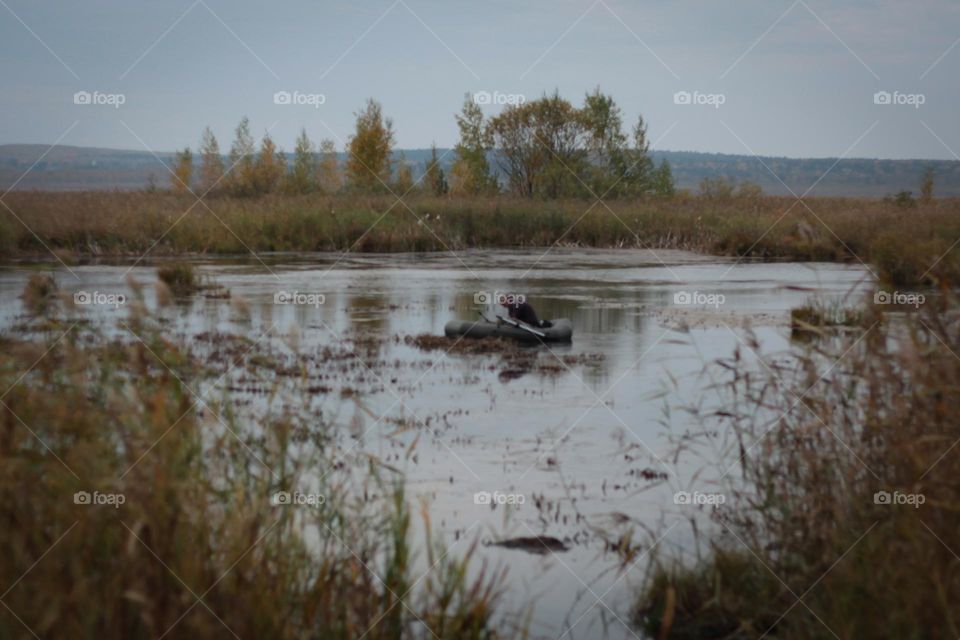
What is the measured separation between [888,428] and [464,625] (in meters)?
2.37

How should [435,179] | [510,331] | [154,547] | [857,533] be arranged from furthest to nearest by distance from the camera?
[435,179]
[510,331]
[857,533]
[154,547]

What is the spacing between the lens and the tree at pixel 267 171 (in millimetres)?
56562

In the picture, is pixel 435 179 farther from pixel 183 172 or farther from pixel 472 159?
pixel 183 172

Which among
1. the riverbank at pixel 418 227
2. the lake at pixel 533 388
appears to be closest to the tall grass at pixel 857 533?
the lake at pixel 533 388

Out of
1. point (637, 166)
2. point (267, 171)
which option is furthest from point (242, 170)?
point (637, 166)

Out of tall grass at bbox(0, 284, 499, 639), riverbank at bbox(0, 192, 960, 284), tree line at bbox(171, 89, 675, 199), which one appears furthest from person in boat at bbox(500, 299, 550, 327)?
tree line at bbox(171, 89, 675, 199)

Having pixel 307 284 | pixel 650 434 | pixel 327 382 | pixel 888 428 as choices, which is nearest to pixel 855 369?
pixel 888 428

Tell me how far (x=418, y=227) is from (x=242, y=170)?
25293mm

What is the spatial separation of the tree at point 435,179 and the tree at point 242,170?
314 inches

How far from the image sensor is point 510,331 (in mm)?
16344

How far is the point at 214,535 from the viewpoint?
5.14 metres

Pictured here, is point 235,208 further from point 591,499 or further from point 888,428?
point 888,428

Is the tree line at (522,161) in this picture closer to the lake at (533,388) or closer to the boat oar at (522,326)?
the lake at (533,388)

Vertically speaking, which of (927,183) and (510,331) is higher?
(927,183)
